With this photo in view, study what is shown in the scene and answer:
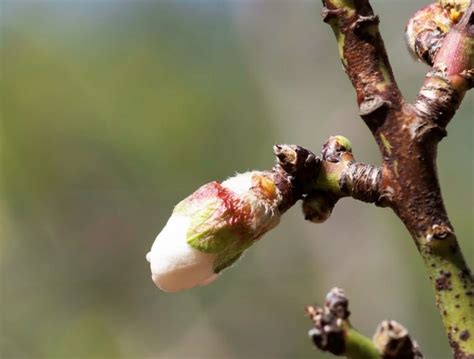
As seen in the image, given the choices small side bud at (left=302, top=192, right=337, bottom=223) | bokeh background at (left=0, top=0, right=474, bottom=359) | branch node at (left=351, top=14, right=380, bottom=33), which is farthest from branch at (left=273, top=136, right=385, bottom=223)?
bokeh background at (left=0, top=0, right=474, bottom=359)

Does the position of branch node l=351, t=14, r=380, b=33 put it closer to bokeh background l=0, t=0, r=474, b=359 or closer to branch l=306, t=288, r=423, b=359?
branch l=306, t=288, r=423, b=359

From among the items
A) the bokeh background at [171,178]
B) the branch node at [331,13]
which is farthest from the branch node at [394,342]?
the bokeh background at [171,178]

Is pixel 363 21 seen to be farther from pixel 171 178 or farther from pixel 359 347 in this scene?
pixel 171 178

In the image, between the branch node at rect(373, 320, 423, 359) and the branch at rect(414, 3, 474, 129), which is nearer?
the branch node at rect(373, 320, 423, 359)

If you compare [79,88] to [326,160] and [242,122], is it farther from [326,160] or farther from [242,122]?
[326,160]

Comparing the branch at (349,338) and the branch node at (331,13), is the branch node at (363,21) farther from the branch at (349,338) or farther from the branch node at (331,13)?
the branch at (349,338)
